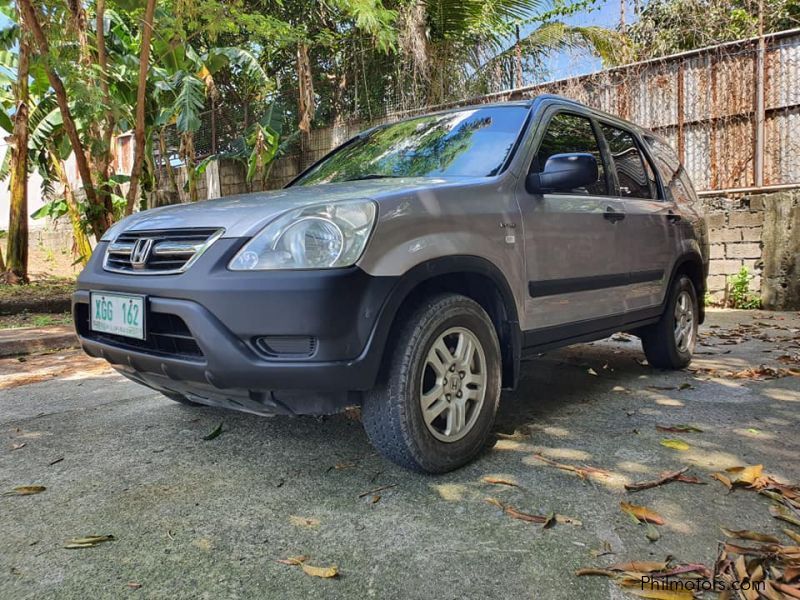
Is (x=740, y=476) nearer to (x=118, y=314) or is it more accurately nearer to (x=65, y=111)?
(x=118, y=314)

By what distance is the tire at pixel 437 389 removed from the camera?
2.24m

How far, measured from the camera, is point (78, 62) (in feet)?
23.8

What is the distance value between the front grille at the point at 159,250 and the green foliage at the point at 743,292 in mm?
7174

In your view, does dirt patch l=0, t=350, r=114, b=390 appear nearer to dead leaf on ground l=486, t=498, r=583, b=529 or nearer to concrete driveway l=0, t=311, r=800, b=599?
concrete driveway l=0, t=311, r=800, b=599

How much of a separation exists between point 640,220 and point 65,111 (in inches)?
261

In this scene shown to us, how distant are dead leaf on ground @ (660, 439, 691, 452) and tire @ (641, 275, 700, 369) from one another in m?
1.55

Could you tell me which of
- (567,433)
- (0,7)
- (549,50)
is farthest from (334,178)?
(549,50)

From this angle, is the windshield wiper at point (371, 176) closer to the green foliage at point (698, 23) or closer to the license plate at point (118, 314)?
the license plate at point (118, 314)

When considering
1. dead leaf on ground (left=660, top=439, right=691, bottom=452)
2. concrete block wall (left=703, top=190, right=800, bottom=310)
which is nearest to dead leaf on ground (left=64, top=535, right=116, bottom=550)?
dead leaf on ground (left=660, top=439, right=691, bottom=452)

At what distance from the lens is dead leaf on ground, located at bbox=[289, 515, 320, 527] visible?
2.02 meters

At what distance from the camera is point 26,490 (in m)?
2.31

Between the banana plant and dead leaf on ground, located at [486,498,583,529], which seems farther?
the banana plant

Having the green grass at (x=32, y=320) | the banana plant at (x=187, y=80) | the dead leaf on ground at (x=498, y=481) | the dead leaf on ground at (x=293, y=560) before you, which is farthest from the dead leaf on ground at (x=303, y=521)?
the banana plant at (x=187, y=80)

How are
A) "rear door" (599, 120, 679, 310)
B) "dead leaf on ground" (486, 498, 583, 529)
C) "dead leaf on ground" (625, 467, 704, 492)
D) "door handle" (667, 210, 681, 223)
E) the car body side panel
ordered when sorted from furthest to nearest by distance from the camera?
"door handle" (667, 210, 681, 223) → "rear door" (599, 120, 679, 310) → "dead leaf on ground" (625, 467, 704, 492) → the car body side panel → "dead leaf on ground" (486, 498, 583, 529)
